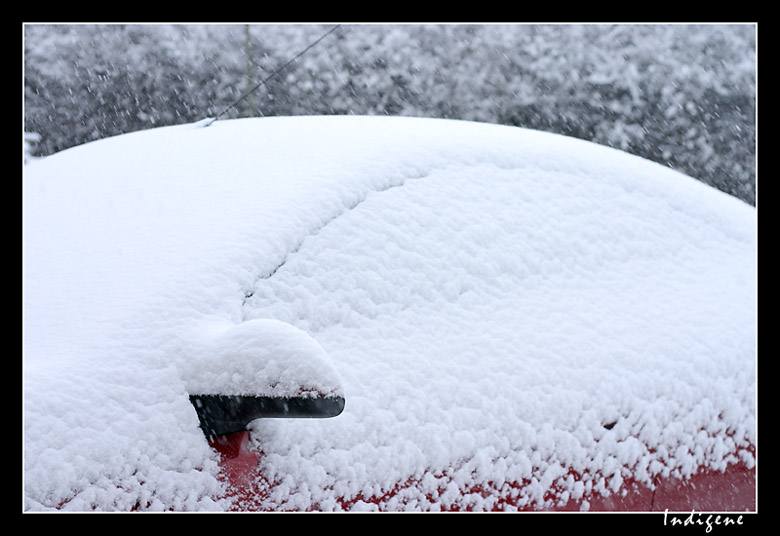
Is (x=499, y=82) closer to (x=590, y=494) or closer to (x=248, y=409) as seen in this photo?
(x=590, y=494)

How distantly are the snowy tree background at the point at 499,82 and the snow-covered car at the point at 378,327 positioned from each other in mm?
5133

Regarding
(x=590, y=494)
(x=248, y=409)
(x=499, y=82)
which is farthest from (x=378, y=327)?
(x=499, y=82)

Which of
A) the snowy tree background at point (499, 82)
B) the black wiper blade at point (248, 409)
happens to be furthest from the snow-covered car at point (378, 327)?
the snowy tree background at point (499, 82)

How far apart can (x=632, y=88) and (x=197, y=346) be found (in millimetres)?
6702

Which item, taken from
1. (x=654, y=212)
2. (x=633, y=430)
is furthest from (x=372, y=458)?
(x=654, y=212)

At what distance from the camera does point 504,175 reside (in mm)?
2131

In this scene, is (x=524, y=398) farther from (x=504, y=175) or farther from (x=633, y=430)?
(x=504, y=175)

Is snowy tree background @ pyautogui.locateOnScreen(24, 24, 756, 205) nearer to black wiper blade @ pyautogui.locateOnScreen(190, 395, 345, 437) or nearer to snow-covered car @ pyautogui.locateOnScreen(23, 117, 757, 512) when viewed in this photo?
snow-covered car @ pyautogui.locateOnScreen(23, 117, 757, 512)

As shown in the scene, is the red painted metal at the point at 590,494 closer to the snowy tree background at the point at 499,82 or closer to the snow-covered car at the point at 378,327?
the snow-covered car at the point at 378,327

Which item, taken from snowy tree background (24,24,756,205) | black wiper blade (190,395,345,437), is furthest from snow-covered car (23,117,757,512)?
snowy tree background (24,24,756,205)

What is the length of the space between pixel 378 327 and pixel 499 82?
6.09 meters

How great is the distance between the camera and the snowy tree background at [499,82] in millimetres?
7234

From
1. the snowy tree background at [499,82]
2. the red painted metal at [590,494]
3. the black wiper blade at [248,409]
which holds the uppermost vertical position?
the snowy tree background at [499,82]

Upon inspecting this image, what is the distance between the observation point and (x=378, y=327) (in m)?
1.67
